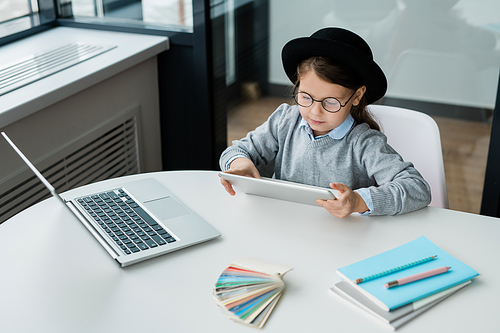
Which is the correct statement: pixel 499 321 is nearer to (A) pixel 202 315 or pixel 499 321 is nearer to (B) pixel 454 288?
(B) pixel 454 288

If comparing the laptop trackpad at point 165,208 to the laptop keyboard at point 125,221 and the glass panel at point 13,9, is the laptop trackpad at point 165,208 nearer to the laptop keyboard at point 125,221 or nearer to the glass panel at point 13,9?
the laptop keyboard at point 125,221

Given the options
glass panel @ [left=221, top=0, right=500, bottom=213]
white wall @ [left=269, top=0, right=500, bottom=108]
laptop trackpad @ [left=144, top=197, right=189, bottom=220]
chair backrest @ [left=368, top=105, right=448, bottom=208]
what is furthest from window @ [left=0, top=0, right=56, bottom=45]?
chair backrest @ [left=368, top=105, right=448, bottom=208]

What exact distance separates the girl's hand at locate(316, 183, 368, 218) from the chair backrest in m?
0.41

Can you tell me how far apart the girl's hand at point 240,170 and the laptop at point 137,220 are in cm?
12

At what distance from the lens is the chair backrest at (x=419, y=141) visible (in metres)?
1.51

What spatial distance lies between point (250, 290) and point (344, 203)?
32cm

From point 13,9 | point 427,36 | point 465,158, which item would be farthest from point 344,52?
point 13,9

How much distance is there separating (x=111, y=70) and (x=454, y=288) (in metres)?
1.55

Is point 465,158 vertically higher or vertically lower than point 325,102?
lower

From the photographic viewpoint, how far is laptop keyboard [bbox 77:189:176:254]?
3.60 ft

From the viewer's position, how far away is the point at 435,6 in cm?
193

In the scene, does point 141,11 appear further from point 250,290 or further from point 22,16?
point 250,290

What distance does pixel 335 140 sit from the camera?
4.72 feet

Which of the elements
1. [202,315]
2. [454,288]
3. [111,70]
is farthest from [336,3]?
[202,315]
